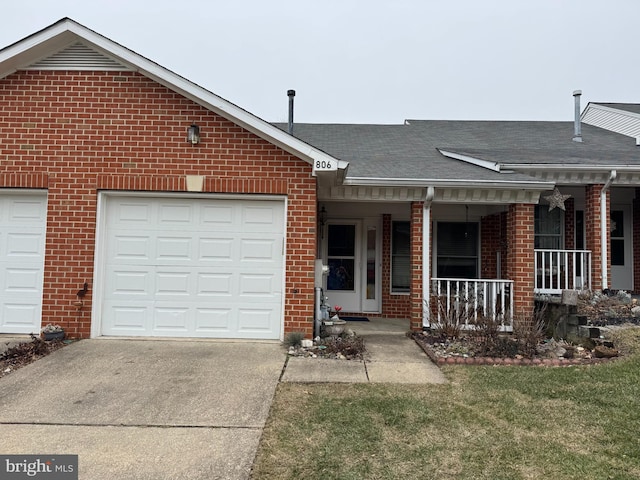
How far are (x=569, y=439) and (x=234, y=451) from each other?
2.77 meters

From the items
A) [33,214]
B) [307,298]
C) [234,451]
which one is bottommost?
[234,451]

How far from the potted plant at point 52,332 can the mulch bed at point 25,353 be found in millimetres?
77

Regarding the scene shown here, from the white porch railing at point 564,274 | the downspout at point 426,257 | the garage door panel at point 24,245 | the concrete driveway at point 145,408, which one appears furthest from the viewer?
the white porch railing at point 564,274

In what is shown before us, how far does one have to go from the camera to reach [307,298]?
21.7ft

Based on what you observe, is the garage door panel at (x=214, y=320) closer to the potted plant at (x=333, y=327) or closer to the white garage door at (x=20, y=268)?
the potted plant at (x=333, y=327)

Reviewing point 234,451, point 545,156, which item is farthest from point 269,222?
point 545,156

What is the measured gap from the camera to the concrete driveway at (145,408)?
3145 millimetres

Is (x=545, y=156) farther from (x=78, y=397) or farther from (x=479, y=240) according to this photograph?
(x=78, y=397)

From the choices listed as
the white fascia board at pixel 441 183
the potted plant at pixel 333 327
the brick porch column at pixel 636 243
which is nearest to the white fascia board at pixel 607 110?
the brick porch column at pixel 636 243

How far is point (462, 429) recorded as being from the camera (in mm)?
3705

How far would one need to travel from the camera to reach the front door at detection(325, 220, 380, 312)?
10.0m

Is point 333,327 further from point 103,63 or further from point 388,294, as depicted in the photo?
point 103,63

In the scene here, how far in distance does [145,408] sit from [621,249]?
11.0 meters

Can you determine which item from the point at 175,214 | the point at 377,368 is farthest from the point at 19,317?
the point at 377,368
